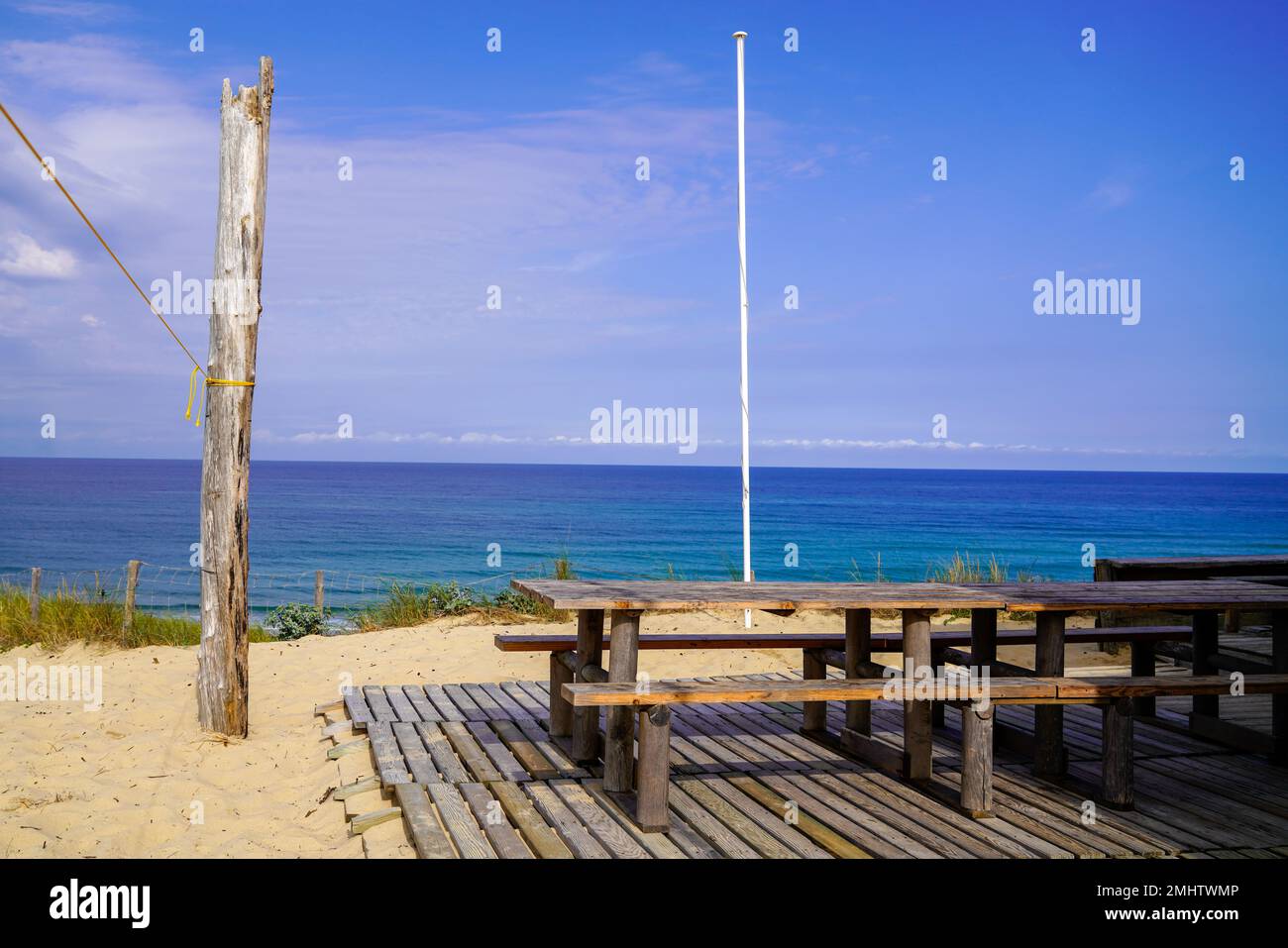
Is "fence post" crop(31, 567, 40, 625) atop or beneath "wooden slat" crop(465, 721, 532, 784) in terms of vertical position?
atop

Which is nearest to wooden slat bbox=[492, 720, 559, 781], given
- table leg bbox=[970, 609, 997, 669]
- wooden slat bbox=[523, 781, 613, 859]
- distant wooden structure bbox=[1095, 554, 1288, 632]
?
wooden slat bbox=[523, 781, 613, 859]

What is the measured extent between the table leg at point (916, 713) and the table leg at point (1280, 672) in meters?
1.90

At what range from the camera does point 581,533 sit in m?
42.8

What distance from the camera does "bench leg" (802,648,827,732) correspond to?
225 inches

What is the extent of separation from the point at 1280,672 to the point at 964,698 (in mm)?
2108

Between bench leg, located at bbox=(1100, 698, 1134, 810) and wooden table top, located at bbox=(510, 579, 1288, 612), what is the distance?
1.50 ft

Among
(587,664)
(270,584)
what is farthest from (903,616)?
(270,584)

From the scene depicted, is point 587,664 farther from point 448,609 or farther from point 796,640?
point 448,609

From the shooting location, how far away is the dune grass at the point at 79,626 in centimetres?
1019

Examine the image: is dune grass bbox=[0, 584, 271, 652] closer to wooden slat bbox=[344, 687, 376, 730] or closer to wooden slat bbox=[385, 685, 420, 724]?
wooden slat bbox=[344, 687, 376, 730]
